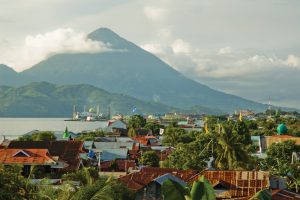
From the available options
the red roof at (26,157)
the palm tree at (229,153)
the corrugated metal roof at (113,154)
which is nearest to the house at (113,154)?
the corrugated metal roof at (113,154)

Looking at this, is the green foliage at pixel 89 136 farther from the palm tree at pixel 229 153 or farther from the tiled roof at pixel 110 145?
the palm tree at pixel 229 153

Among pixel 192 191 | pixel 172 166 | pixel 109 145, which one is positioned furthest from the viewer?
pixel 109 145

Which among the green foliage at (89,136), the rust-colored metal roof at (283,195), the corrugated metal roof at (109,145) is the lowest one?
the rust-colored metal roof at (283,195)

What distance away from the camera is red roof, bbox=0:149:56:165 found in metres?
31.2

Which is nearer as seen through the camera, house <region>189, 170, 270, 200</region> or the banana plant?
the banana plant

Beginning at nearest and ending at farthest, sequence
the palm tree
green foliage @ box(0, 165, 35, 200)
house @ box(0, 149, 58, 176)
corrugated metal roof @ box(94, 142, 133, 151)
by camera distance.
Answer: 1. green foliage @ box(0, 165, 35, 200)
2. house @ box(0, 149, 58, 176)
3. the palm tree
4. corrugated metal roof @ box(94, 142, 133, 151)

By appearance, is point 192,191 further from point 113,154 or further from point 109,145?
point 109,145

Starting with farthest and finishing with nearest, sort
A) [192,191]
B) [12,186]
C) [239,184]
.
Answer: [239,184] → [12,186] → [192,191]

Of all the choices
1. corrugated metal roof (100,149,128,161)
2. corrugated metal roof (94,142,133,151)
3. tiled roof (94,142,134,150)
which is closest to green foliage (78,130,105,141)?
tiled roof (94,142,134,150)

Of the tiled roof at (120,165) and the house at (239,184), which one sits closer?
the house at (239,184)

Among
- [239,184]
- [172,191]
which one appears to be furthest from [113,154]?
[172,191]

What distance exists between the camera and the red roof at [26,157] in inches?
1227

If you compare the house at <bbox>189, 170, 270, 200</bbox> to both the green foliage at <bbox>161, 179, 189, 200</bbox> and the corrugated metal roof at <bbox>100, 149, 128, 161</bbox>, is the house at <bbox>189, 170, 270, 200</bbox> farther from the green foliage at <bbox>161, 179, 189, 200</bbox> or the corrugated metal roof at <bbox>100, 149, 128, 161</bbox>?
the corrugated metal roof at <bbox>100, 149, 128, 161</bbox>

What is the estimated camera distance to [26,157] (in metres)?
31.8
